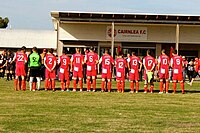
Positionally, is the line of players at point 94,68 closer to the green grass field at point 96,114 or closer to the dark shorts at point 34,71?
the dark shorts at point 34,71

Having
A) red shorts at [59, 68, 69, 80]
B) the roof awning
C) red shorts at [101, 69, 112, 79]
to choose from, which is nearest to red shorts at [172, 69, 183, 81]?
red shorts at [101, 69, 112, 79]

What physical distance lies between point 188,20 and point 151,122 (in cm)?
2548

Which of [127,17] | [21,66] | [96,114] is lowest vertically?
[96,114]

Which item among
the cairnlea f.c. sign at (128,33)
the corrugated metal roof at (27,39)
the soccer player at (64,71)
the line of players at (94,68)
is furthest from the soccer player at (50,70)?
the corrugated metal roof at (27,39)

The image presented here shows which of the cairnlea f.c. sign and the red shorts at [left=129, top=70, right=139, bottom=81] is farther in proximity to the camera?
the cairnlea f.c. sign

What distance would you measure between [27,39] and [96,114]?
114ft

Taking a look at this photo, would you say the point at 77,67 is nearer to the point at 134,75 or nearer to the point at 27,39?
the point at 134,75

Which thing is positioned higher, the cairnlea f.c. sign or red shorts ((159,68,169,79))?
the cairnlea f.c. sign

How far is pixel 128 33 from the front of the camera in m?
39.9

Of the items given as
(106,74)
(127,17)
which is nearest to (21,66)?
(106,74)

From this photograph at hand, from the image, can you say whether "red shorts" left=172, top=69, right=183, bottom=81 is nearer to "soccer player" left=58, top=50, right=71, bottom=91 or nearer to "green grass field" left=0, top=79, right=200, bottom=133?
"green grass field" left=0, top=79, right=200, bottom=133

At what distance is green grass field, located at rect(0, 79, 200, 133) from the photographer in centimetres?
988

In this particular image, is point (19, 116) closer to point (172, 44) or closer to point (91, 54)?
point (91, 54)

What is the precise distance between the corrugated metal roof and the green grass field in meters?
28.7
